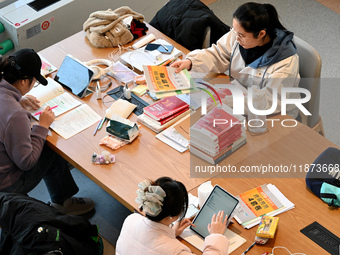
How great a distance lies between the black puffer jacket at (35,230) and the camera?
80.3 inches

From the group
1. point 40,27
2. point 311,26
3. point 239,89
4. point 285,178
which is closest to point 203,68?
point 239,89

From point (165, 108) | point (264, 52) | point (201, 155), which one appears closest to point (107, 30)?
point (165, 108)

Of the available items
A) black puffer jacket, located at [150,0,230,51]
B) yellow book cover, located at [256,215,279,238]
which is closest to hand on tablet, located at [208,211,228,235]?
yellow book cover, located at [256,215,279,238]

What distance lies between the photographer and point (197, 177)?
2.46m

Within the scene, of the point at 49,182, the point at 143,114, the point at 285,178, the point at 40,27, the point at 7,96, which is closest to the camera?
the point at 285,178

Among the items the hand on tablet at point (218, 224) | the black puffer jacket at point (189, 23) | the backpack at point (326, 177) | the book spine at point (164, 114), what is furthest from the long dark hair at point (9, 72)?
the backpack at point (326, 177)

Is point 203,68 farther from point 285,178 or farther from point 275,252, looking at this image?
point 275,252

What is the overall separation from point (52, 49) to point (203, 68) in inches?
38.7

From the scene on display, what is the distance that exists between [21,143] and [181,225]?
36.2 inches

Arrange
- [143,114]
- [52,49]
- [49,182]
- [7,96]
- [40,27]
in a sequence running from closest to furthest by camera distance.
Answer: [7,96], [143,114], [49,182], [52,49], [40,27]

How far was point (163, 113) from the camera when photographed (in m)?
2.74

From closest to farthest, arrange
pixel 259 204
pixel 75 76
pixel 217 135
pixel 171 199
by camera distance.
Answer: pixel 171 199 → pixel 259 204 → pixel 217 135 → pixel 75 76

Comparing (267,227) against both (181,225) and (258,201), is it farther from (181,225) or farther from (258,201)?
(181,225)

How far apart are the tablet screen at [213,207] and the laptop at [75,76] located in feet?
3.53
